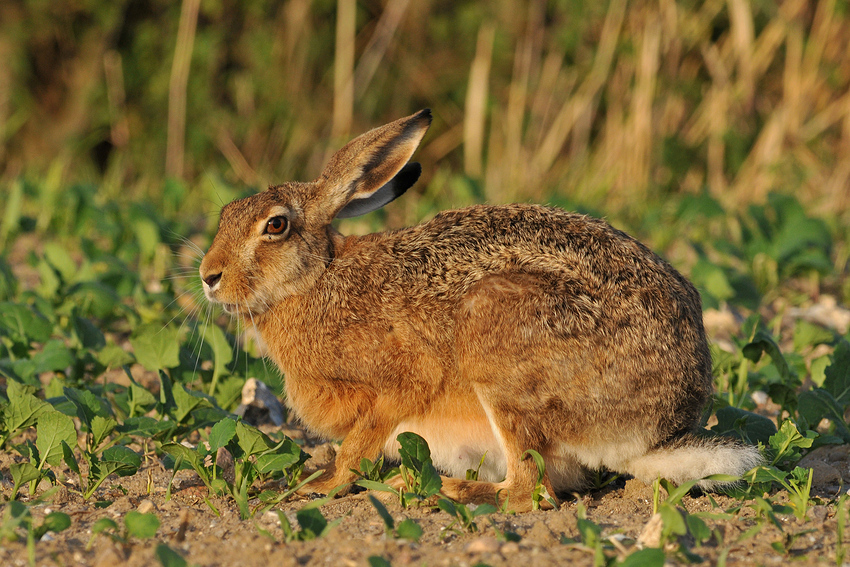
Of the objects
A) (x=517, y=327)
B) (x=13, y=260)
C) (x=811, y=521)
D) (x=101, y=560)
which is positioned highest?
(x=13, y=260)

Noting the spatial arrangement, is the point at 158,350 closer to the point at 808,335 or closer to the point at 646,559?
the point at 646,559

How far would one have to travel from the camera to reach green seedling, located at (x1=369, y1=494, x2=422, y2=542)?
10.1 ft

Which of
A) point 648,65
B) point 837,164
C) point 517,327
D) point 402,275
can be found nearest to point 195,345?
point 402,275

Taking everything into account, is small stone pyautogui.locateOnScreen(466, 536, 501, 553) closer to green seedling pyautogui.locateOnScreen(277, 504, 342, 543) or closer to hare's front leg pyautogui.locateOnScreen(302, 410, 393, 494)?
green seedling pyautogui.locateOnScreen(277, 504, 342, 543)

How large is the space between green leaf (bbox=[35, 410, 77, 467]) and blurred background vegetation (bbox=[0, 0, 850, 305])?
2944 millimetres

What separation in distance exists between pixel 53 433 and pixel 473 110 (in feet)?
22.6

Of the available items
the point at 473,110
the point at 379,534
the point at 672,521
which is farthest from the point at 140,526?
the point at 473,110

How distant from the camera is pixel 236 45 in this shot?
1180 cm

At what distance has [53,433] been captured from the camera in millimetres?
3623

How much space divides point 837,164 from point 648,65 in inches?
90.4

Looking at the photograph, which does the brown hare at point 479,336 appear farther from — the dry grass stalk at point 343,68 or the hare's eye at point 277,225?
the dry grass stalk at point 343,68

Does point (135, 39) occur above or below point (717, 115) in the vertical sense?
above

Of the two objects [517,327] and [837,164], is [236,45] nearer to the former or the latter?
[837,164]

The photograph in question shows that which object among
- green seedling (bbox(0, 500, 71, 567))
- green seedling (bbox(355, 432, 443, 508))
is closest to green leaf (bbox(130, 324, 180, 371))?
green seedling (bbox(355, 432, 443, 508))
